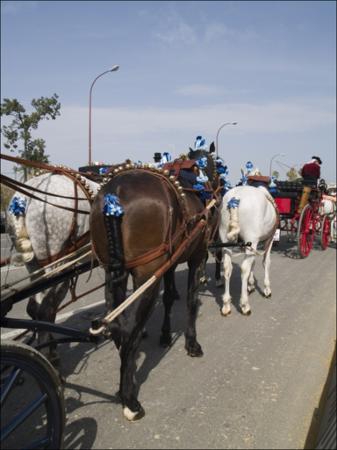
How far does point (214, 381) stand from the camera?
3.61 meters

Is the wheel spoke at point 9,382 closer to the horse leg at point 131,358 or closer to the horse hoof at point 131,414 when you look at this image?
the horse leg at point 131,358

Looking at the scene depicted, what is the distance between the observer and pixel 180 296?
641 centimetres

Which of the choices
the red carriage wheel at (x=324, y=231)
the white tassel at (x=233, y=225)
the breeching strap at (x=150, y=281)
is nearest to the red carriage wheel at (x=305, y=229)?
the red carriage wheel at (x=324, y=231)

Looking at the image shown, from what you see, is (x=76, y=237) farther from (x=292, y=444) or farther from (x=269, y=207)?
(x=269, y=207)

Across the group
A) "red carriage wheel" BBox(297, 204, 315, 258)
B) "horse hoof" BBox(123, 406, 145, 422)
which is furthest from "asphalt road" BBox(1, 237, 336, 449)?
"red carriage wheel" BBox(297, 204, 315, 258)

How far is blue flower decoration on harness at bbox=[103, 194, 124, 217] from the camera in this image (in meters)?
2.84

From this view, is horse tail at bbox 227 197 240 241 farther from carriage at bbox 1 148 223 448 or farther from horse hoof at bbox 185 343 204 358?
horse hoof at bbox 185 343 204 358

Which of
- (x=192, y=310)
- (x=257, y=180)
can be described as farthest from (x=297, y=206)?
(x=192, y=310)

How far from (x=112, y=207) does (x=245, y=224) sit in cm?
318

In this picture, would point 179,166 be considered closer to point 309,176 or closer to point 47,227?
point 47,227

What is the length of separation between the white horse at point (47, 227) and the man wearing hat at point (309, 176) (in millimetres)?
7207

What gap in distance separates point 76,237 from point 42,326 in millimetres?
1399

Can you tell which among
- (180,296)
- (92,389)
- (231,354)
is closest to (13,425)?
(92,389)

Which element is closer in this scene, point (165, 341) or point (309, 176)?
point (165, 341)
